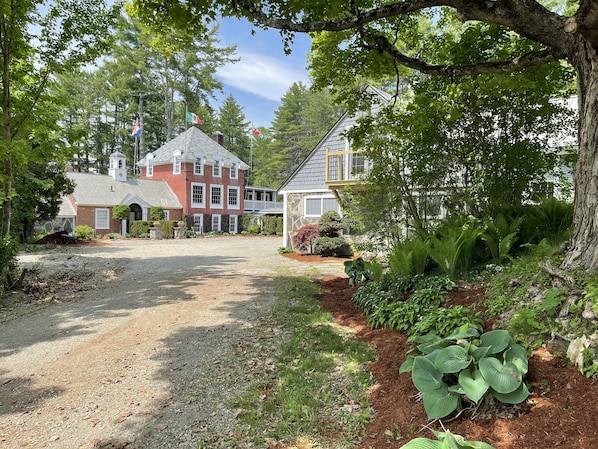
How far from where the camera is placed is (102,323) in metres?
5.56

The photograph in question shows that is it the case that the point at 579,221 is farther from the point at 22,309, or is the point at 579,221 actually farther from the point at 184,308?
the point at 22,309

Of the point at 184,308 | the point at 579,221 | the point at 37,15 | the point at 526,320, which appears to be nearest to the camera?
the point at 526,320

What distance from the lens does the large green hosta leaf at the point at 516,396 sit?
2.24m

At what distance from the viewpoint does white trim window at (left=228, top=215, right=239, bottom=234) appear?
33.0 meters

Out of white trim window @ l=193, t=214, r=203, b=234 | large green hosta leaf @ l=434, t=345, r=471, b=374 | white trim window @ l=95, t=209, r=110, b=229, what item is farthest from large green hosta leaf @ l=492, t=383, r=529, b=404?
white trim window @ l=193, t=214, r=203, b=234

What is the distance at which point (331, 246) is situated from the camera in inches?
552

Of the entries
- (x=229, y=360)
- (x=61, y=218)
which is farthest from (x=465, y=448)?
(x=61, y=218)

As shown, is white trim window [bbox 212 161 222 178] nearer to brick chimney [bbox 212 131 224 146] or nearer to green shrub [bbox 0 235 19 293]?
brick chimney [bbox 212 131 224 146]

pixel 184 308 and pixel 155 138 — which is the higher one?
pixel 155 138

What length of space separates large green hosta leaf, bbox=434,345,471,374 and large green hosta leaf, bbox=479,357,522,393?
106 millimetres

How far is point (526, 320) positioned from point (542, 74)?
454 cm

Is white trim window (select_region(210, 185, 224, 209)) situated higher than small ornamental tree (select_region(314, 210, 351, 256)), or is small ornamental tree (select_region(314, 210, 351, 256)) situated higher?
white trim window (select_region(210, 185, 224, 209))

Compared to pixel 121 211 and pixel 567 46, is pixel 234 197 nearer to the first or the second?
pixel 121 211

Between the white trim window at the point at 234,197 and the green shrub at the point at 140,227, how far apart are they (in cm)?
857
